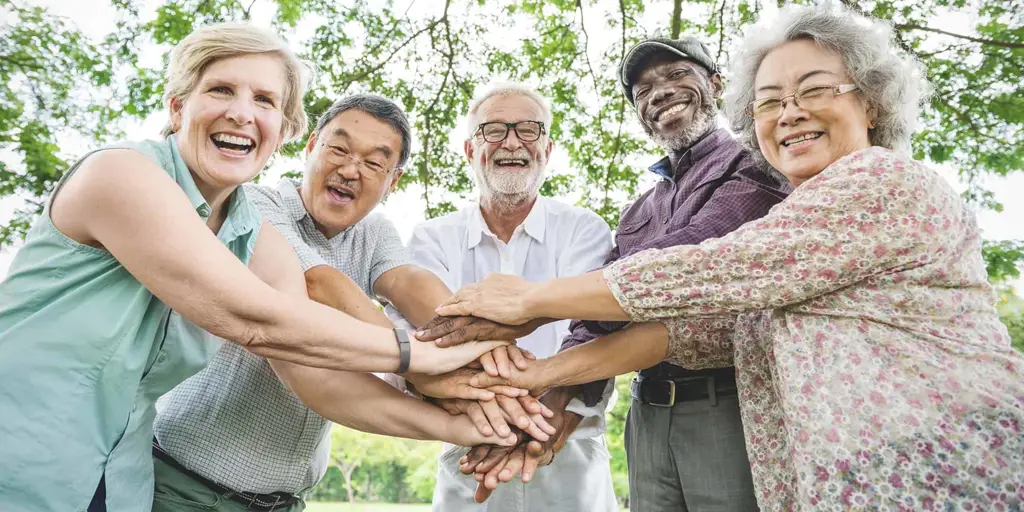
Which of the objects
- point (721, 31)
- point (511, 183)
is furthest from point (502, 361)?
point (721, 31)

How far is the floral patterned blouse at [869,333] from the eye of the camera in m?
1.58

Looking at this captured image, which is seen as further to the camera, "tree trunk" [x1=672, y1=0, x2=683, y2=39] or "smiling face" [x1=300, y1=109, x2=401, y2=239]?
"tree trunk" [x1=672, y1=0, x2=683, y2=39]

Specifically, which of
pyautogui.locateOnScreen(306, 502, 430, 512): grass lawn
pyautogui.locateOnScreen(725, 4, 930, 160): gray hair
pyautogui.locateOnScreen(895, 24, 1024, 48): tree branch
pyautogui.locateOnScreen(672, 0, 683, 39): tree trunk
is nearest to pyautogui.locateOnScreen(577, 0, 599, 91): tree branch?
pyautogui.locateOnScreen(672, 0, 683, 39): tree trunk

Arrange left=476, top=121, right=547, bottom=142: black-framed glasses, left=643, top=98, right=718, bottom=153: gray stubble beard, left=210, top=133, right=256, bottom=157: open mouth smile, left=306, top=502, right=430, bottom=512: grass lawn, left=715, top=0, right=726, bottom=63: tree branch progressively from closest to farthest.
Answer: left=210, top=133, right=256, bottom=157: open mouth smile
left=643, top=98, right=718, bottom=153: gray stubble beard
left=476, top=121, right=547, bottom=142: black-framed glasses
left=715, top=0, right=726, bottom=63: tree branch
left=306, top=502, right=430, bottom=512: grass lawn

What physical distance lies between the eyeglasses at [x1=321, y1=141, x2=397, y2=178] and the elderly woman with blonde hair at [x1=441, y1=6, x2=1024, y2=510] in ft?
3.34

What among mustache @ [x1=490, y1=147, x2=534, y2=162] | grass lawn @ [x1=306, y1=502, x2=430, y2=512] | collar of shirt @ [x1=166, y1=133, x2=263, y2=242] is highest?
mustache @ [x1=490, y1=147, x2=534, y2=162]

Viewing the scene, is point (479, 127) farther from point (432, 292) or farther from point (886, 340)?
point (886, 340)

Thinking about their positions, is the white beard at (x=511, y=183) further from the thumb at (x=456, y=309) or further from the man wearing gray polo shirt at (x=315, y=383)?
the thumb at (x=456, y=309)

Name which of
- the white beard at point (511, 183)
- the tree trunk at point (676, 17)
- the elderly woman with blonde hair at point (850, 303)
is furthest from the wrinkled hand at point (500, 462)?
the tree trunk at point (676, 17)

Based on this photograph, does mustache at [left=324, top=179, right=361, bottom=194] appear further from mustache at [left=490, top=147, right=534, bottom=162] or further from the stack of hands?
mustache at [left=490, top=147, right=534, bottom=162]

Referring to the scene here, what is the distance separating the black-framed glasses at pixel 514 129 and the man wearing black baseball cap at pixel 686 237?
0.59 metres

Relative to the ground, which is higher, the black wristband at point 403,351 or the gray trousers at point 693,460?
the black wristband at point 403,351

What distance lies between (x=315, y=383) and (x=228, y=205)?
68 cm

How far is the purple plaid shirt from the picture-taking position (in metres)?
2.35
